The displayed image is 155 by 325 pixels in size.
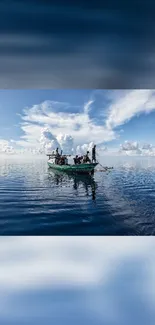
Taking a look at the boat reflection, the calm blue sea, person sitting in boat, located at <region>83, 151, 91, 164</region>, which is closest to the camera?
the calm blue sea

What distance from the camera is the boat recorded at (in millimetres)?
17609

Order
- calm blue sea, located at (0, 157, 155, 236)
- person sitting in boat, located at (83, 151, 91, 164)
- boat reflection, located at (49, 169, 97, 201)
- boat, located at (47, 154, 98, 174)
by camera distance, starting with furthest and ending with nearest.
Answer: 1. boat, located at (47, 154, 98, 174)
2. person sitting in boat, located at (83, 151, 91, 164)
3. boat reflection, located at (49, 169, 97, 201)
4. calm blue sea, located at (0, 157, 155, 236)

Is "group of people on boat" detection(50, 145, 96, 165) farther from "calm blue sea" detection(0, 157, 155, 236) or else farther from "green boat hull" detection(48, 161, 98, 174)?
"calm blue sea" detection(0, 157, 155, 236)

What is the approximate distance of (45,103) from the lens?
57.8ft

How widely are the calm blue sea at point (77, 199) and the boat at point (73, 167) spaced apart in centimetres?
32

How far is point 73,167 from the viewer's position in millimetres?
18094

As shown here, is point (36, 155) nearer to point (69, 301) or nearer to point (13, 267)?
point (13, 267)

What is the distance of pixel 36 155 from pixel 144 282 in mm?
15159

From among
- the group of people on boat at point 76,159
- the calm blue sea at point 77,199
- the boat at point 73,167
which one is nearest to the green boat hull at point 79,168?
the boat at point 73,167

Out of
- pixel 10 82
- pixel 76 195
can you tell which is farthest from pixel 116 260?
pixel 76 195

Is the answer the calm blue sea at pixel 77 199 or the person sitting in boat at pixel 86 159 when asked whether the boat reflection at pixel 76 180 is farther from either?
the person sitting in boat at pixel 86 159

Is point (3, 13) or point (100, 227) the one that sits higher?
point (3, 13)

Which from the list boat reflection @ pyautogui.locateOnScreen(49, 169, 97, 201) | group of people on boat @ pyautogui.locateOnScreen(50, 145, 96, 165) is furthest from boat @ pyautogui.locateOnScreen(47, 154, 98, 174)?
boat reflection @ pyautogui.locateOnScreen(49, 169, 97, 201)

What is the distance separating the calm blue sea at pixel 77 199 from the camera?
36.7ft
